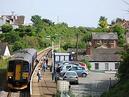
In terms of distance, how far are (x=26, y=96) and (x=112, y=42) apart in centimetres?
6321

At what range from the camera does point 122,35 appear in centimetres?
9638

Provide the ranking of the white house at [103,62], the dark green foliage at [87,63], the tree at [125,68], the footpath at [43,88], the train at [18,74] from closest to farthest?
the footpath at [43,88], the tree at [125,68], the train at [18,74], the dark green foliage at [87,63], the white house at [103,62]

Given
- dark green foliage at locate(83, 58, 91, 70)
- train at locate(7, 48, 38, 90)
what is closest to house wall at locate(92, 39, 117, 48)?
dark green foliage at locate(83, 58, 91, 70)

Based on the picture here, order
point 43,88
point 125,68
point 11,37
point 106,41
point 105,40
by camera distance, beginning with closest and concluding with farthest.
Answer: point 125,68 → point 43,88 → point 11,37 → point 105,40 → point 106,41

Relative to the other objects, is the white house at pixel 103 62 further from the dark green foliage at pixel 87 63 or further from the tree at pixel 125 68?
the tree at pixel 125 68

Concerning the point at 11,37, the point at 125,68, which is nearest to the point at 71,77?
the point at 125,68

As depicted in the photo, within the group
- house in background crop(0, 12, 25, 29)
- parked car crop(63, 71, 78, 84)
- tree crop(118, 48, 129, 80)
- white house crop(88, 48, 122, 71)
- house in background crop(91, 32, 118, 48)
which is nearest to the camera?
tree crop(118, 48, 129, 80)

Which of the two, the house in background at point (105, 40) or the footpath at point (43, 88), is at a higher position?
the house in background at point (105, 40)

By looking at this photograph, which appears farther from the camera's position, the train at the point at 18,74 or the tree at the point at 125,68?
the train at the point at 18,74

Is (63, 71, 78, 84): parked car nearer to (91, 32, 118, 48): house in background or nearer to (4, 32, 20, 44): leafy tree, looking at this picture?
(4, 32, 20, 44): leafy tree

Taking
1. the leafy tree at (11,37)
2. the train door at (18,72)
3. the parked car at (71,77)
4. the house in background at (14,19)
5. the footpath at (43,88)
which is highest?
the house in background at (14,19)

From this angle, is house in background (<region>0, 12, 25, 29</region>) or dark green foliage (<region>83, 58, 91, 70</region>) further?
house in background (<region>0, 12, 25, 29</region>)

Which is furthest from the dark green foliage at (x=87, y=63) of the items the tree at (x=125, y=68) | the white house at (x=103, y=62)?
the tree at (x=125, y=68)

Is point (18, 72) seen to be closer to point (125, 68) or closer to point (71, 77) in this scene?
point (71, 77)
